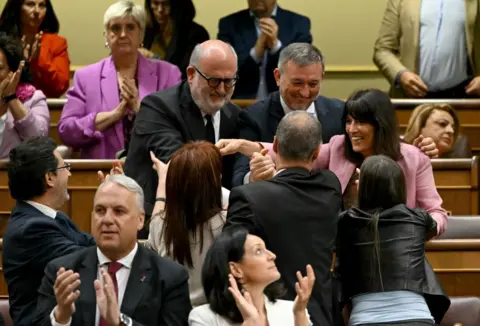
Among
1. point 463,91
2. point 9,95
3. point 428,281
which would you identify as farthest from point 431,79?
point 428,281

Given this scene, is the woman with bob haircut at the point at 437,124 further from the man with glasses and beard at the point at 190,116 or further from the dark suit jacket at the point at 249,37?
the man with glasses and beard at the point at 190,116

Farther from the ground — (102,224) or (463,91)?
(102,224)

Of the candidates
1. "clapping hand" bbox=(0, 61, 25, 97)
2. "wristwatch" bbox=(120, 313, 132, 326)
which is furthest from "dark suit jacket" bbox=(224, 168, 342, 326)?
"clapping hand" bbox=(0, 61, 25, 97)

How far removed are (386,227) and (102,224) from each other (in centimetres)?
92

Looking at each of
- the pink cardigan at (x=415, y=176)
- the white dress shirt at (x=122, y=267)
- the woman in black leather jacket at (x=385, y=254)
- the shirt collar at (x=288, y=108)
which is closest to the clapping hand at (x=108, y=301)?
the white dress shirt at (x=122, y=267)

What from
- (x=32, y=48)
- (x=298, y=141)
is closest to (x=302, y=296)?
(x=298, y=141)

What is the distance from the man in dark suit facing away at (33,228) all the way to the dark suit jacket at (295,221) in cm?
58

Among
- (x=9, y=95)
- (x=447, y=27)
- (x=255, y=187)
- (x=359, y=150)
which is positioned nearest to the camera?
(x=255, y=187)

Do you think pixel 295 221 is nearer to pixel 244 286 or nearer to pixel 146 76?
pixel 244 286

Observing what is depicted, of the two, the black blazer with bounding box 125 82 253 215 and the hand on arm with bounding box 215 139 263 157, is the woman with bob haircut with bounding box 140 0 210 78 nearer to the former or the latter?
the black blazer with bounding box 125 82 253 215

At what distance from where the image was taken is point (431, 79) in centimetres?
664

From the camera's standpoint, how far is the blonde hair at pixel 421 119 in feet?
18.2

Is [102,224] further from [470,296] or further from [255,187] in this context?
[470,296]

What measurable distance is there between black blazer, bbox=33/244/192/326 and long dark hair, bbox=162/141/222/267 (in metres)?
0.18
